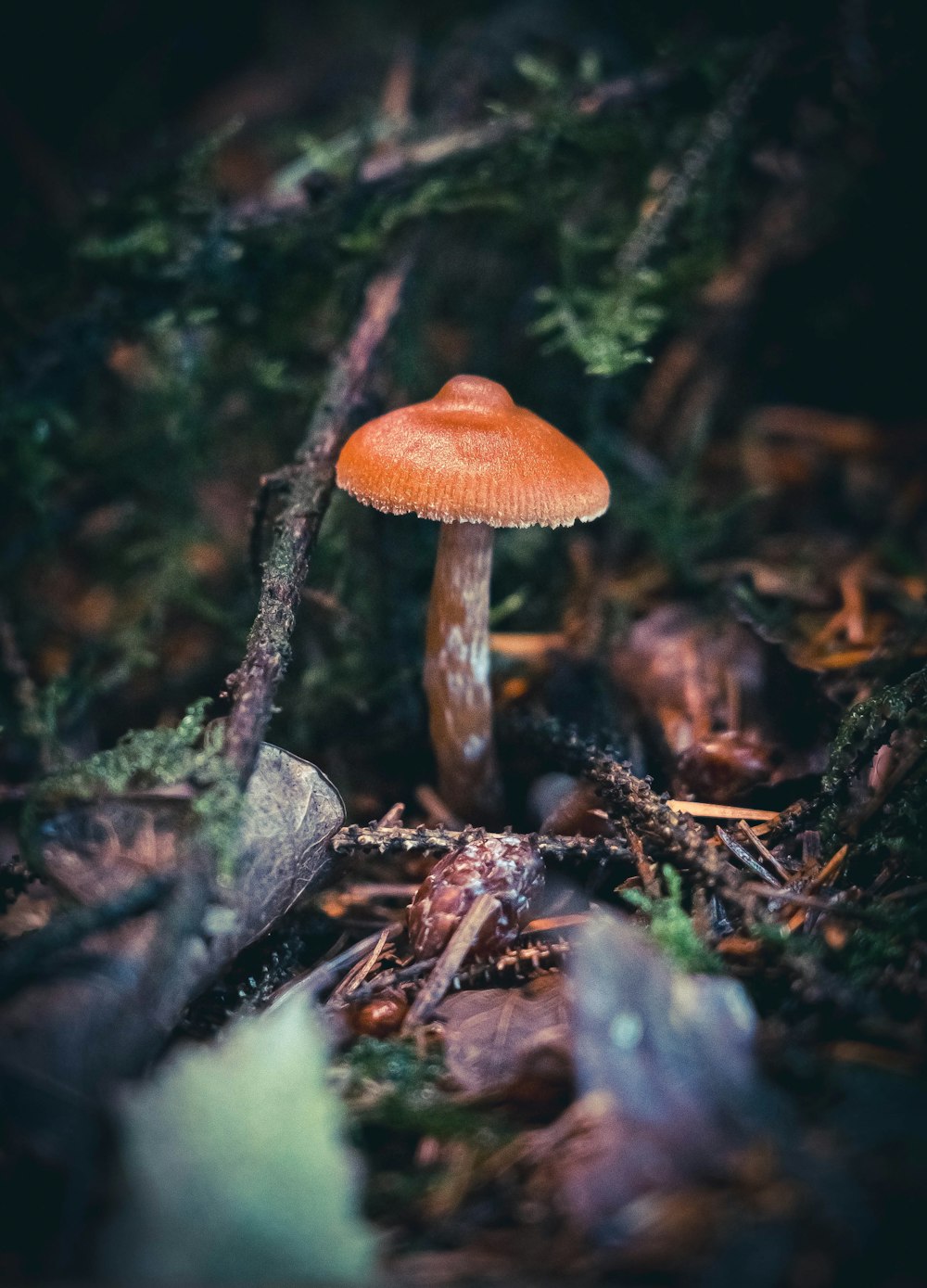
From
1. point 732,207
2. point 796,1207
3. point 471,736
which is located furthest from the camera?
point 732,207

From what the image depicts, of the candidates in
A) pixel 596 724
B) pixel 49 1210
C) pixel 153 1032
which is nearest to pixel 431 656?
pixel 596 724

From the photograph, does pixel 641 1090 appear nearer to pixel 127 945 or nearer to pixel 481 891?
pixel 481 891

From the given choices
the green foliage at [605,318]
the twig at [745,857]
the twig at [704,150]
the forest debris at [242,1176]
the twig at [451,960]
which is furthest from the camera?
the twig at [704,150]

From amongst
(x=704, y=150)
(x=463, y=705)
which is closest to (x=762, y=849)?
(x=463, y=705)

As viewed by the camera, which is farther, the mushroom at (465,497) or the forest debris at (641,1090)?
the mushroom at (465,497)

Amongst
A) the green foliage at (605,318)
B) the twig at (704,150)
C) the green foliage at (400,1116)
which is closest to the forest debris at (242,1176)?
the green foliage at (400,1116)

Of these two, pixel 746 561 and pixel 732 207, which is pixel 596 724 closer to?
pixel 746 561

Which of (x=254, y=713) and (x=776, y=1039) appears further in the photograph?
(x=254, y=713)

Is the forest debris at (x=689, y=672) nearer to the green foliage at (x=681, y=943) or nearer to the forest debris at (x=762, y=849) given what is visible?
the forest debris at (x=762, y=849)
